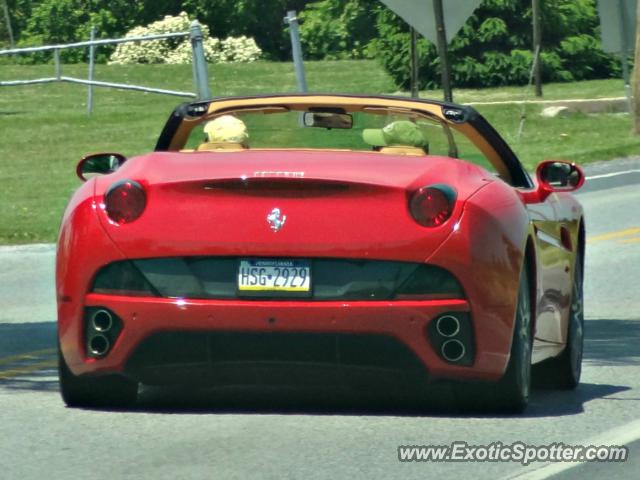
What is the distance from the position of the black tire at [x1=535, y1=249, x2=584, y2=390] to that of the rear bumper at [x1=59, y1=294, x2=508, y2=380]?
1.27 m

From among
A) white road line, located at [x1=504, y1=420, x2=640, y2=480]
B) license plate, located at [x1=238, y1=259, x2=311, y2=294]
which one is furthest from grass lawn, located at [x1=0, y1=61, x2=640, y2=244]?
white road line, located at [x1=504, y1=420, x2=640, y2=480]

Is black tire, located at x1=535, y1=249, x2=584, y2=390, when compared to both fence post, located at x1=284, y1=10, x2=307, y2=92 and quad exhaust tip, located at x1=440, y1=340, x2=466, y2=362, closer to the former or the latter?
quad exhaust tip, located at x1=440, y1=340, x2=466, y2=362

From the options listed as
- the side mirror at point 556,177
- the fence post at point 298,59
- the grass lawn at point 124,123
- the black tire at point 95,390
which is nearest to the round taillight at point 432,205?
the side mirror at point 556,177

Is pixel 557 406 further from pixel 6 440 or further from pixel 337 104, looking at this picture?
pixel 6 440

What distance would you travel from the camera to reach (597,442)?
7.04 metres

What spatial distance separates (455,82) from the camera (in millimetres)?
50312

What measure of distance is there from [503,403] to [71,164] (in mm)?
20966

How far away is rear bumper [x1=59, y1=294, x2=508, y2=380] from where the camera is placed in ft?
23.4

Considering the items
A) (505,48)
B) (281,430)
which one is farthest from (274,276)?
(505,48)

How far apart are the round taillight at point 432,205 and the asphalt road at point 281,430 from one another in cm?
77

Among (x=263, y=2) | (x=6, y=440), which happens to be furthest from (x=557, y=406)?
(x=263, y=2)

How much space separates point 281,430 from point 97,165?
1801 millimetres

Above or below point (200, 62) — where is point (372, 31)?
below

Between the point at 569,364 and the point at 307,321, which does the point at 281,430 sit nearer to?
the point at 307,321
